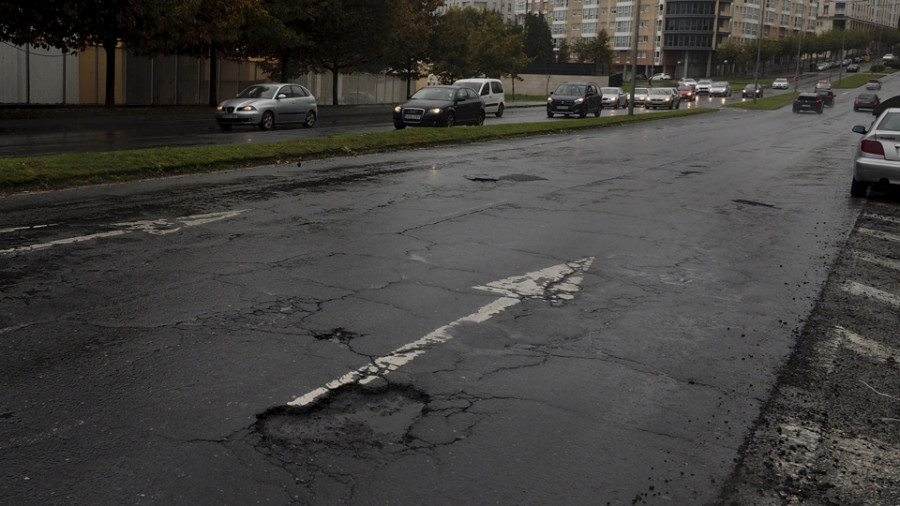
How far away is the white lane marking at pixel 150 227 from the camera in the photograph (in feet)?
27.0

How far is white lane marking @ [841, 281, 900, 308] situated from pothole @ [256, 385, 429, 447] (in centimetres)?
486

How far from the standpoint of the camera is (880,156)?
14172 mm

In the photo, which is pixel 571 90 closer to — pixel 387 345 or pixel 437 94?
pixel 437 94

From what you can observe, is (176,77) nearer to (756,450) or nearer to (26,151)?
(26,151)

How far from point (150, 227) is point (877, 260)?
26.5 ft

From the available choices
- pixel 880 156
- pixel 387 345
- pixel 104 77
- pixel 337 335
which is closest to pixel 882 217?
pixel 880 156

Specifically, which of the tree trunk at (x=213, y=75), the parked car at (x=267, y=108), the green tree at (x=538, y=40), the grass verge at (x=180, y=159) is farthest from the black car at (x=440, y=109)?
the green tree at (x=538, y=40)

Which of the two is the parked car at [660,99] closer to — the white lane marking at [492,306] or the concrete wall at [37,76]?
the concrete wall at [37,76]

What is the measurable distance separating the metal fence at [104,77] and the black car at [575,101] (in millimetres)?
16696

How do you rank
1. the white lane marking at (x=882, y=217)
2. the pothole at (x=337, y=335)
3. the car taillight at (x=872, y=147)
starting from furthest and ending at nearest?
the car taillight at (x=872, y=147) < the white lane marking at (x=882, y=217) < the pothole at (x=337, y=335)

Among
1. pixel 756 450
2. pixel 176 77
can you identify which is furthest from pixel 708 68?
pixel 756 450

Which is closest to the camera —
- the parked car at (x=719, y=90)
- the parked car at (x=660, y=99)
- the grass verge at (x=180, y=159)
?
the grass verge at (x=180, y=159)

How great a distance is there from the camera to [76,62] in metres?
38.5

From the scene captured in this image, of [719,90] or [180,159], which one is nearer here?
[180,159]
